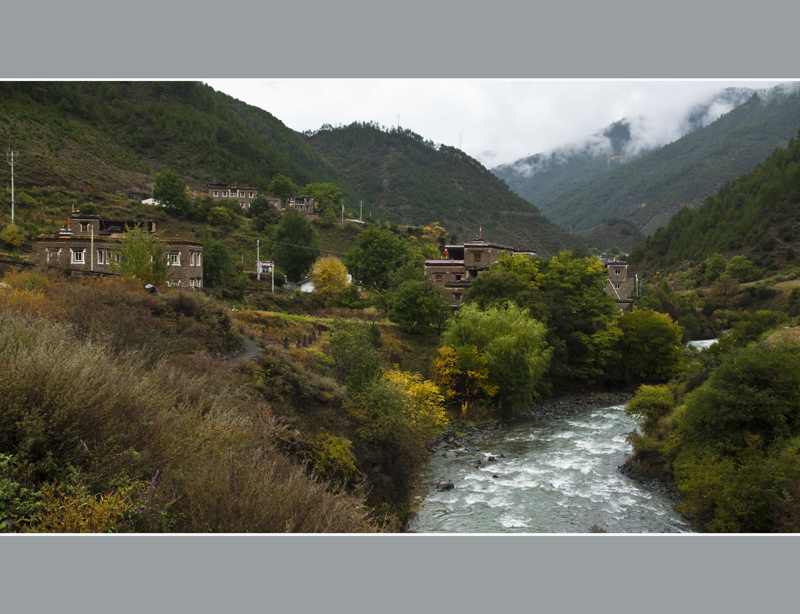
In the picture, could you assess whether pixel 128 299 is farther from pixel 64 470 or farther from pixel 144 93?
pixel 144 93

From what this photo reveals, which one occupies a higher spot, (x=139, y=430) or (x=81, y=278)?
(x=81, y=278)

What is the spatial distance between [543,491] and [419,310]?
25.9 m

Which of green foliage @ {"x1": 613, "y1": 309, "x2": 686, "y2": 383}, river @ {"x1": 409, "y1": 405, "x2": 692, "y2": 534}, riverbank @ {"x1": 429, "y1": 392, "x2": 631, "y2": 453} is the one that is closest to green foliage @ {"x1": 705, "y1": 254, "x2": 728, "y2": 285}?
green foliage @ {"x1": 613, "y1": 309, "x2": 686, "y2": 383}

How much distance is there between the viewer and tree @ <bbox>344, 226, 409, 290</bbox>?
6850cm

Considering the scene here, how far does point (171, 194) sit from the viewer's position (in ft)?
306

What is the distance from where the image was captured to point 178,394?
12516 millimetres

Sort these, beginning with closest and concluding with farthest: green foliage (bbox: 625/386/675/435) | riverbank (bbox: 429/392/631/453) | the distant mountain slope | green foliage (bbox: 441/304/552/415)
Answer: green foliage (bbox: 625/386/675/435) → riverbank (bbox: 429/392/631/453) → green foliage (bbox: 441/304/552/415) → the distant mountain slope

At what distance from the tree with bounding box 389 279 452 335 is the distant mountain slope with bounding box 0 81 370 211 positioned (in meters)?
67.8

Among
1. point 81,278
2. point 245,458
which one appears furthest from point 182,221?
point 245,458

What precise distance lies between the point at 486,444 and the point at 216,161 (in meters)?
125

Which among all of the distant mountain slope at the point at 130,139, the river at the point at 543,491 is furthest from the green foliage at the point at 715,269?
the distant mountain slope at the point at 130,139

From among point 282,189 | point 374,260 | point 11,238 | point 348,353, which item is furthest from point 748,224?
point 11,238

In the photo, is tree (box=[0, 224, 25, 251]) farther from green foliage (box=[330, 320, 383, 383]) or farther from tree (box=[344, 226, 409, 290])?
green foliage (box=[330, 320, 383, 383])

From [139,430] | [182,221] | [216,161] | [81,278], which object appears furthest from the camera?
[216,161]
